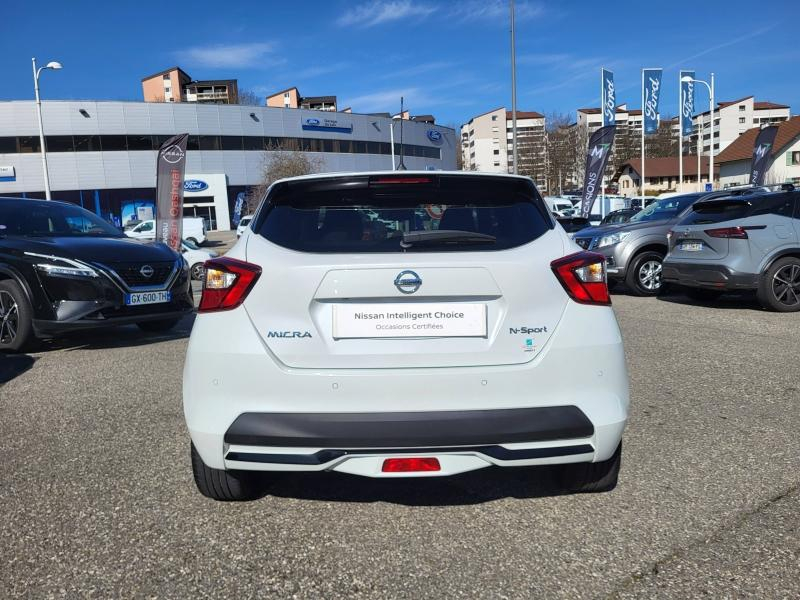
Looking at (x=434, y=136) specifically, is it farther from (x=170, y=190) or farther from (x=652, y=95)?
(x=170, y=190)

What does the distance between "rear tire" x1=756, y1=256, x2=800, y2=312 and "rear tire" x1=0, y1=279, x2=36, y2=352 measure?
8.59m

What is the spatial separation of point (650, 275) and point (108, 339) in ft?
27.4

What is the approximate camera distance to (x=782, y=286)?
8180mm

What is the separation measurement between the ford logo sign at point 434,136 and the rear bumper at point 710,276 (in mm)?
68279

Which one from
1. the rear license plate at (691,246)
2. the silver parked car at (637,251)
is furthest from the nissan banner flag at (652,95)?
the rear license plate at (691,246)

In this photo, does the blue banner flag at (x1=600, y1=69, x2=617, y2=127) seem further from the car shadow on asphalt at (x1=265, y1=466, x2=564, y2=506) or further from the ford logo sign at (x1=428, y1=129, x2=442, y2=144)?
the ford logo sign at (x1=428, y1=129, x2=442, y2=144)

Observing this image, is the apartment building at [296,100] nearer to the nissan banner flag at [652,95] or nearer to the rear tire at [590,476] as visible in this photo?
the nissan banner flag at [652,95]

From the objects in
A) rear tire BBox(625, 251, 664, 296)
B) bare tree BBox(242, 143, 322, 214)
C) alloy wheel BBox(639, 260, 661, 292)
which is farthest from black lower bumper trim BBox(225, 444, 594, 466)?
bare tree BBox(242, 143, 322, 214)

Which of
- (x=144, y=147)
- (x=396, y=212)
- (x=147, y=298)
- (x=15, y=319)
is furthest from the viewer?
(x=144, y=147)

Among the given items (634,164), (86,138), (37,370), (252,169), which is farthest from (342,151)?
(37,370)

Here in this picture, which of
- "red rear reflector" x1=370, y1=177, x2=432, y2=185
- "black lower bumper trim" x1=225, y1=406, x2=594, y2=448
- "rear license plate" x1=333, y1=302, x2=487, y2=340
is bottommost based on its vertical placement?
"black lower bumper trim" x1=225, y1=406, x2=594, y2=448

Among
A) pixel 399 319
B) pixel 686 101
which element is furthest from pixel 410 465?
pixel 686 101

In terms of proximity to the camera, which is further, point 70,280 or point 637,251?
point 637,251

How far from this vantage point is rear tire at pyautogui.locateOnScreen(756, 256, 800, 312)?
26.5 ft
